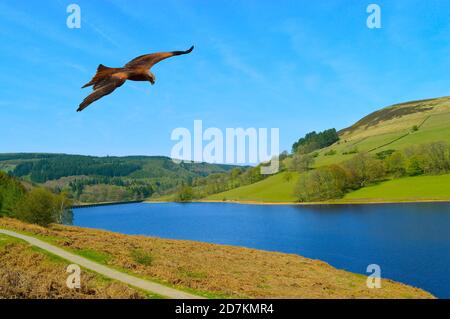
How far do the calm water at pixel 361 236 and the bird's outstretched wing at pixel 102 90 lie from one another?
39676 millimetres

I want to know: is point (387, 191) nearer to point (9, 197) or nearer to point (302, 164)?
point (302, 164)

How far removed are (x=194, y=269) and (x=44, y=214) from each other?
106ft

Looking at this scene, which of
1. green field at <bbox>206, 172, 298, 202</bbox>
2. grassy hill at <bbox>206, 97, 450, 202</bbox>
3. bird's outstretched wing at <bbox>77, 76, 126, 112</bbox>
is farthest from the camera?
green field at <bbox>206, 172, 298, 202</bbox>

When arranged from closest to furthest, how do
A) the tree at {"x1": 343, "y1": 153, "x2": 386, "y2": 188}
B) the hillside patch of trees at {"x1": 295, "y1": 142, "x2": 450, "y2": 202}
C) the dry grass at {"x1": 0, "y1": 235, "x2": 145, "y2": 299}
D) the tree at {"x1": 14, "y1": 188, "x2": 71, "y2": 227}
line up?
the dry grass at {"x1": 0, "y1": 235, "x2": 145, "y2": 299} < the tree at {"x1": 14, "y1": 188, "x2": 71, "y2": 227} < the hillside patch of trees at {"x1": 295, "y1": 142, "x2": 450, "y2": 202} < the tree at {"x1": 343, "y1": 153, "x2": 386, "y2": 188}

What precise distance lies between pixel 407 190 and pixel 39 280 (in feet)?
409

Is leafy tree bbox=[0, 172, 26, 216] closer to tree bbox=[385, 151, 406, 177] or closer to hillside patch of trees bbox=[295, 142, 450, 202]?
hillside patch of trees bbox=[295, 142, 450, 202]

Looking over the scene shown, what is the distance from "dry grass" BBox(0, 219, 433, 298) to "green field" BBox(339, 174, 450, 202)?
3301 inches

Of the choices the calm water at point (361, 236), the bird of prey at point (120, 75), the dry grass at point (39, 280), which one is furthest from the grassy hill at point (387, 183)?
the bird of prey at point (120, 75)

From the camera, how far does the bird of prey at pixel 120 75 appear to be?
195 cm

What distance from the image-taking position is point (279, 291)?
26141 mm

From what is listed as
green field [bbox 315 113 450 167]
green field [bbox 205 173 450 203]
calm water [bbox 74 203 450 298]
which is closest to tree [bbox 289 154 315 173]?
green field [bbox 315 113 450 167]

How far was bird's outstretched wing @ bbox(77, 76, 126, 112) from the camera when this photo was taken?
1925mm

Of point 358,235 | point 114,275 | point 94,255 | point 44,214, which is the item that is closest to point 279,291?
point 114,275

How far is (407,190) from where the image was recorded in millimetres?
123562
